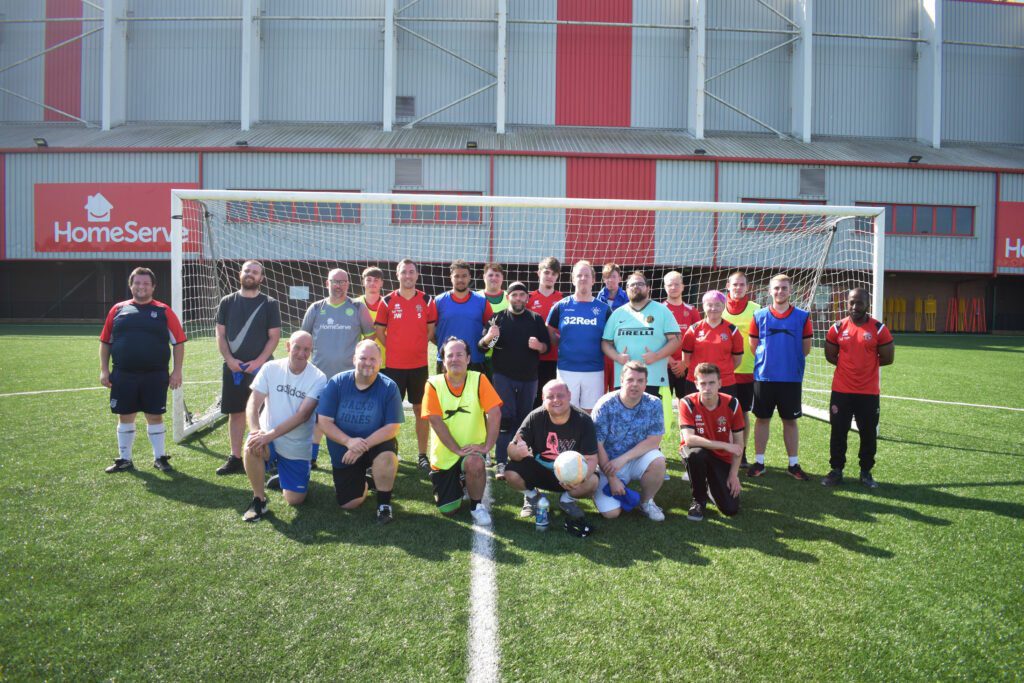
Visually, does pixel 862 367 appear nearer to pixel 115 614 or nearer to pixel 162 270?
pixel 115 614

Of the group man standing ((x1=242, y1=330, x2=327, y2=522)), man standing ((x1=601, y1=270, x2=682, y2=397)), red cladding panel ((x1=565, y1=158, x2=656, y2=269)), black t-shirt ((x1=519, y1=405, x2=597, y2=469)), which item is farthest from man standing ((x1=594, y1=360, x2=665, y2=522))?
red cladding panel ((x1=565, y1=158, x2=656, y2=269))

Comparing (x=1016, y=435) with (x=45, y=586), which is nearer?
(x=45, y=586)

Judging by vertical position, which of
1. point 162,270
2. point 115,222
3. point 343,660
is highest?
point 115,222

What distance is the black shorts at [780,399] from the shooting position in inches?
220

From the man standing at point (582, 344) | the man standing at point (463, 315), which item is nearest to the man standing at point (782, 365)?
the man standing at point (582, 344)

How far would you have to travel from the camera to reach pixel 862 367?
17.7ft

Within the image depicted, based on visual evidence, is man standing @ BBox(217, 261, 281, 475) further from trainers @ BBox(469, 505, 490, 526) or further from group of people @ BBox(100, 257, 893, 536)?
trainers @ BBox(469, 505, 490, 526)

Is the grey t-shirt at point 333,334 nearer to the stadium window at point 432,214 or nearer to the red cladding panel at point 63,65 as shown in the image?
the stadium window at point 432,214

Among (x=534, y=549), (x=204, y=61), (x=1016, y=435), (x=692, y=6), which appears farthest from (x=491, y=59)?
(x=534, y=549)

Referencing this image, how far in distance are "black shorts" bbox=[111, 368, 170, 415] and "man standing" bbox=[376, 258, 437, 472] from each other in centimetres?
198

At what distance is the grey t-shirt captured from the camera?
18.6 feet

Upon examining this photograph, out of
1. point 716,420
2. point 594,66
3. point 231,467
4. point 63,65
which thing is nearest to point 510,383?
point 716,420

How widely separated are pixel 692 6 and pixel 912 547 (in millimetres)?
24356

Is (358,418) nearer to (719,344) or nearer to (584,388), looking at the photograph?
(584,388)
